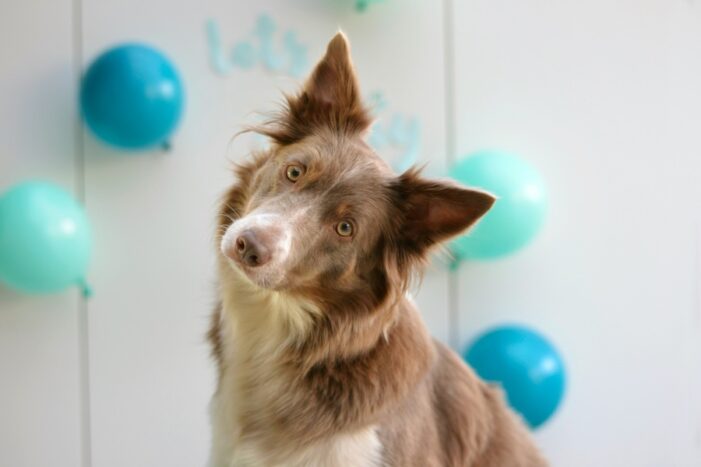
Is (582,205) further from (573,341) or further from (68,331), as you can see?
(68,331)

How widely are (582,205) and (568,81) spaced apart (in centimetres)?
66

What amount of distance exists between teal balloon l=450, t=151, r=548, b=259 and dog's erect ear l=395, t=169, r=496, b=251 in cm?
135

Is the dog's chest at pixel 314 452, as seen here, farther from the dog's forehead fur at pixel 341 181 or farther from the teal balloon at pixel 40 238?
the teal balloon at pixel 40 238

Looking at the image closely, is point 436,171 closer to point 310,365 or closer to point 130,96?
point 130,96

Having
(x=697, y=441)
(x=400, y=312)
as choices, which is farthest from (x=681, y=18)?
(x=400, y=312)

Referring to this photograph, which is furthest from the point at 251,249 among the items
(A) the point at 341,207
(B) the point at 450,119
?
(B) the point at 450,119

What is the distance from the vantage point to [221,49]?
3.48 metres

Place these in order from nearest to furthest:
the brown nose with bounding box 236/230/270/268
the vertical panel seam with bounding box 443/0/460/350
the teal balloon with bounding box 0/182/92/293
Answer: the brown nose with bounding box 236/230/270/268
the teal balloon with bounding box 0/182/92/293
the vertical panel seam with bounding box 443/0/460/350

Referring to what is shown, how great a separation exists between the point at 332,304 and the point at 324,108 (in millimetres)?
568

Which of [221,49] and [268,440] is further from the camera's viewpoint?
[221,49]

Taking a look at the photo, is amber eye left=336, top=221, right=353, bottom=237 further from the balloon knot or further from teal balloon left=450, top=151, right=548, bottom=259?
the balloon knot

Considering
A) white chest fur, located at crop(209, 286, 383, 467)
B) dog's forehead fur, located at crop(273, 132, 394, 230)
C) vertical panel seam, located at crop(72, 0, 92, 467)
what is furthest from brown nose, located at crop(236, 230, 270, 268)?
vertical panel seam, located at crop(72, 0, 92, 467)

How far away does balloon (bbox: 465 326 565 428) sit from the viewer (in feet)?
11.2

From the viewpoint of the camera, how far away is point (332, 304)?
2.05 meters
